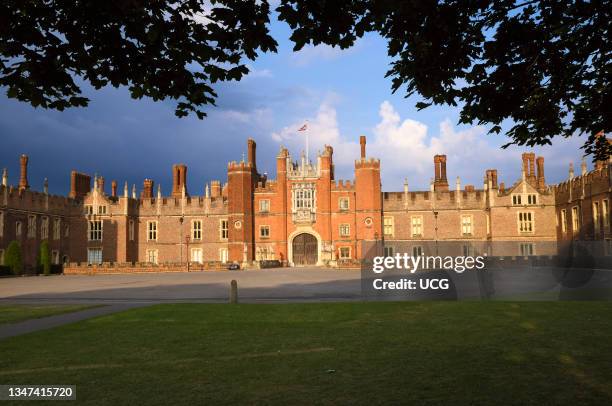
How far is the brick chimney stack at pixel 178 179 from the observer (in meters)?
58.8

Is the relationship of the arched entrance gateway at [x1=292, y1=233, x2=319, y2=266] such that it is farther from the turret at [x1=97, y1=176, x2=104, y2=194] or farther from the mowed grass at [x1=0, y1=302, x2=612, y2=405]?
the mowed grass at [x1=0, y1=302, x2=612, y2=405]

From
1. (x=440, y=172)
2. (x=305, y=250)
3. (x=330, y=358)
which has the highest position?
(x=440, y=172)

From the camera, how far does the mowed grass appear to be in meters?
6.28

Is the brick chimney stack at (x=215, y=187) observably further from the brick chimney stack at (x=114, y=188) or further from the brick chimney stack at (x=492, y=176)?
the brick chimney stack at (x=492, y=176)

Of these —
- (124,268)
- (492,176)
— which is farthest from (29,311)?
(492,176)

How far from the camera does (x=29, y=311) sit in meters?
14.8

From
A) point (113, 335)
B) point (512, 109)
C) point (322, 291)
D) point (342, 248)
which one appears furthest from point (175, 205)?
point (512, 109)

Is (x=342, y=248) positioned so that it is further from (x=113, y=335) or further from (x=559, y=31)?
(x=559, y=31)

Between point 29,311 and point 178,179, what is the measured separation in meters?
45.4

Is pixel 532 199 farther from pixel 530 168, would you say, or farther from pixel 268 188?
pixel 268 188

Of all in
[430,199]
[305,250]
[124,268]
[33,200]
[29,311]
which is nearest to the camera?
[29,311]

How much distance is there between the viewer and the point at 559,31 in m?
6.58

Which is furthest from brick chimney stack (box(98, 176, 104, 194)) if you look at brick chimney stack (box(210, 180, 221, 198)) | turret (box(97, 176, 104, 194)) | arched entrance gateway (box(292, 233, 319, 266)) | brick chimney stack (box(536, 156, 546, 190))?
brick chimney stack (box(536, 156, 546, 190))

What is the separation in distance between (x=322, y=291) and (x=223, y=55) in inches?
616
